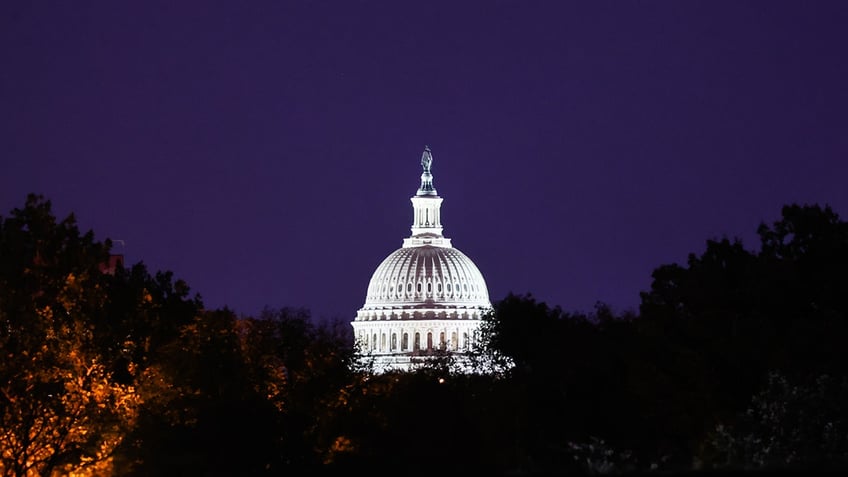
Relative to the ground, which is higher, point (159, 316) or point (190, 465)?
point (159, 316)

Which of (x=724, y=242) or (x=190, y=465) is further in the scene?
(x=724, y=242)

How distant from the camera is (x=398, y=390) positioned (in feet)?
238

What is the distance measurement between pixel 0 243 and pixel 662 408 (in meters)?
20.5

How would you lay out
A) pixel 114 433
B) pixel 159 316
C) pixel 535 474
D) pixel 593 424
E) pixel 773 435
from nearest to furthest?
1. pixel 535 474
2. pixel 773 435
3. pixel 114 433
4. pixel 593 424
5. pixel 159 316

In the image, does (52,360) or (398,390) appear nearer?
(52,360)

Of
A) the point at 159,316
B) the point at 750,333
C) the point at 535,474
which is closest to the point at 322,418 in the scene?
the point at 159,316

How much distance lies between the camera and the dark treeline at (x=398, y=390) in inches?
2062

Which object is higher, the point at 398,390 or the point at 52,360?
the point at 398,390

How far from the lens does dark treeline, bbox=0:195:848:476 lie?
172 ft

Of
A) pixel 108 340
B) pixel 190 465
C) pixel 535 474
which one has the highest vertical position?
pixel 108 340

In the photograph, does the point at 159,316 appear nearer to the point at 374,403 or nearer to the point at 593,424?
the point at 374,403

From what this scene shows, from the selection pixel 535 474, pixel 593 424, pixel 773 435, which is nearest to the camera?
pixel 535 474

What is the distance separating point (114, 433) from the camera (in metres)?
55.4

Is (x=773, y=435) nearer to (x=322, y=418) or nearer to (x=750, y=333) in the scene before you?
(x=750, y=333)
